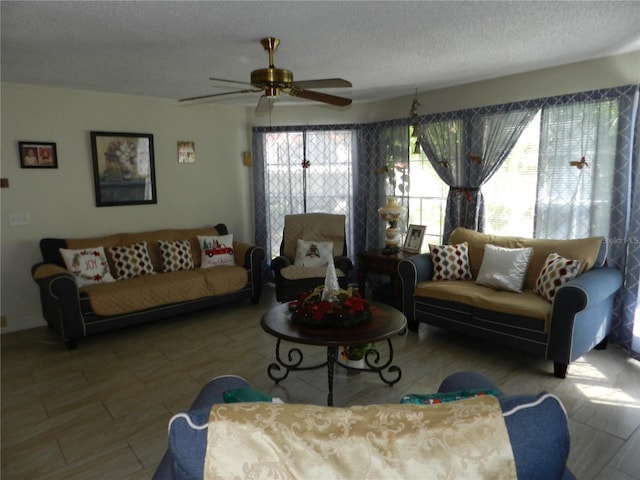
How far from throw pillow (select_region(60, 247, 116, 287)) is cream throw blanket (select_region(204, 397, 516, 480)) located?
3.64 m

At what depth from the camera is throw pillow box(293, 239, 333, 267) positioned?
15.8 feet

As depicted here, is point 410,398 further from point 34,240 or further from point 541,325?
point 34,240

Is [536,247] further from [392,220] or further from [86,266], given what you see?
[86,266]

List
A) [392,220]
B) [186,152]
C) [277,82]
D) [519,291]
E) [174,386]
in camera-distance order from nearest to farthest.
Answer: [277,82], [174,386], [519,291], [392,220], [186,152]

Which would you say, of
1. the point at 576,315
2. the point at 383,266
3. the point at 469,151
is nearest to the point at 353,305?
the point at 576,315

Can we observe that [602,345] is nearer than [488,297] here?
No

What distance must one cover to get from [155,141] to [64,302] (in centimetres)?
214

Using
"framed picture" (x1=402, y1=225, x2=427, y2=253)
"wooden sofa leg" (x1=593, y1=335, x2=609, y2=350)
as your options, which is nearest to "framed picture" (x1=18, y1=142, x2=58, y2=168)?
"framed picture" (x1=402, y1=225, x2=427, y2=253)

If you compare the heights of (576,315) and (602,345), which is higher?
(576,315)

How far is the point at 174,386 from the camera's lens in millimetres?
2998

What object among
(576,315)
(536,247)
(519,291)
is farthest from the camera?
(536,247)

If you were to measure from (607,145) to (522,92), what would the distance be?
0.90 m

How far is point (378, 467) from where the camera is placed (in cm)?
82

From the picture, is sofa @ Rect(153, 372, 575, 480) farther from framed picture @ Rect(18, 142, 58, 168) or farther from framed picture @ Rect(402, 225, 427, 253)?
framed picture @ Rect(18, 142, 58, 168)
